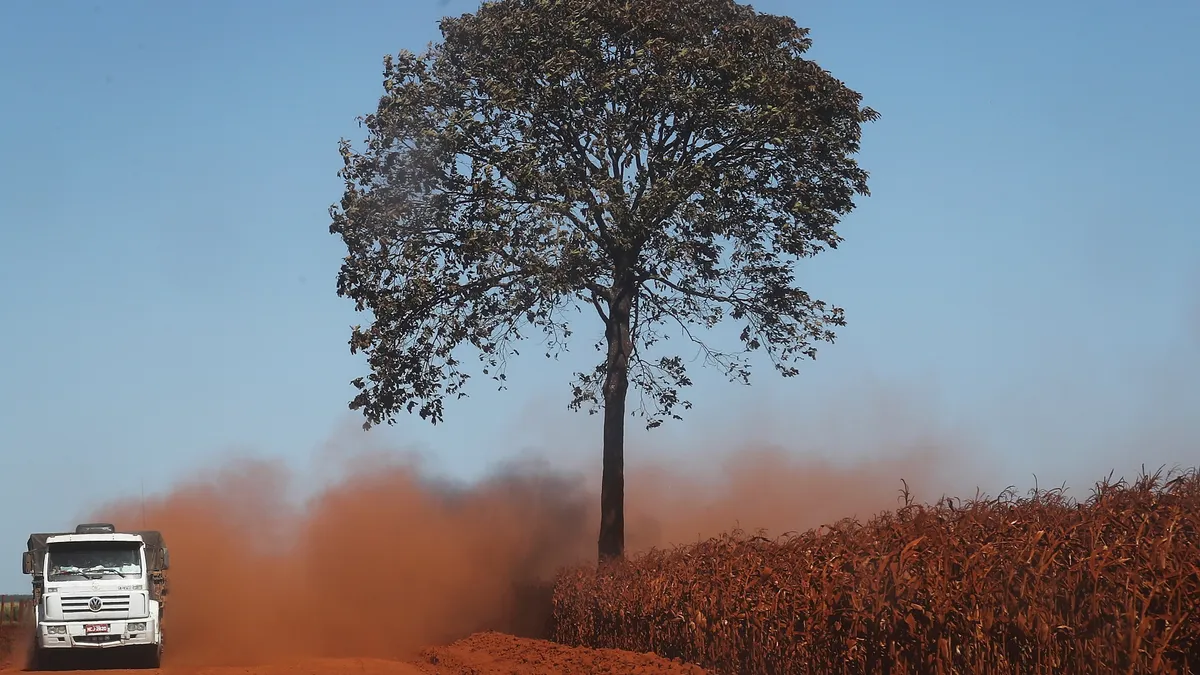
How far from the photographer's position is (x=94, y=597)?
98.5ft

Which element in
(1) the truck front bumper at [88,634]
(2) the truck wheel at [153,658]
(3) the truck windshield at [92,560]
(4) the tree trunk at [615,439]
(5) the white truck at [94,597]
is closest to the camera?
(1) the truck front bumper at [88,634]

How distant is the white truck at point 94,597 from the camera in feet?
97.6

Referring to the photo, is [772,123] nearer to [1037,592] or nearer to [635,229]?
[635,229]

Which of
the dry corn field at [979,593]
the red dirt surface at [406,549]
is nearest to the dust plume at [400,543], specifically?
the red dirt surface at [406,549]

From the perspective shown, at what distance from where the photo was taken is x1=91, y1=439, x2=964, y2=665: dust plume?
1506 inches

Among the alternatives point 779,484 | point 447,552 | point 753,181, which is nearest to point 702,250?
point 753,181

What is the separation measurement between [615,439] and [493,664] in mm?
9042

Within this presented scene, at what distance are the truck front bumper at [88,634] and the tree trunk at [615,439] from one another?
37.8 ft

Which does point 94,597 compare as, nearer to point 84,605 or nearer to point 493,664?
point 84,605

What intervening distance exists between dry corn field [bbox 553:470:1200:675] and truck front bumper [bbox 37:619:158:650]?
1498 cm

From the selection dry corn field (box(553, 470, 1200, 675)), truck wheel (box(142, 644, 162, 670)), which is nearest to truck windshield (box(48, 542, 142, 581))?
truck wheel (box(142, 644, 162, 670))

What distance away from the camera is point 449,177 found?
114 feet

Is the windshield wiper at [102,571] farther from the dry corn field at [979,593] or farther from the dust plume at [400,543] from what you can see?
the dry corn field at [979,593]

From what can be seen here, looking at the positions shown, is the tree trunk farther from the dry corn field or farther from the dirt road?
the dry corn field
